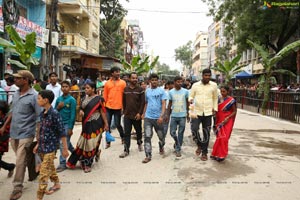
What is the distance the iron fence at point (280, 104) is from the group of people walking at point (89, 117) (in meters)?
7.03

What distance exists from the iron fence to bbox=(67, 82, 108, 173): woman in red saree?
9170 mm

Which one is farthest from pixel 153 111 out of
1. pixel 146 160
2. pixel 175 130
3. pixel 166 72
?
pixel 166 72

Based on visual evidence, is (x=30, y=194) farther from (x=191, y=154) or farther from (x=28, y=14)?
(x=28, y=14)

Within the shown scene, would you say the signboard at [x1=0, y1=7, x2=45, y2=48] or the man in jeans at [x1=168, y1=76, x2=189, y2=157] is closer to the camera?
the man in jeans at [x1=168, y1=76, x2=189, y2=157]

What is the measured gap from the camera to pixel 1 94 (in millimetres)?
7879

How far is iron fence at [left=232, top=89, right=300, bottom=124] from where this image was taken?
11984 mm

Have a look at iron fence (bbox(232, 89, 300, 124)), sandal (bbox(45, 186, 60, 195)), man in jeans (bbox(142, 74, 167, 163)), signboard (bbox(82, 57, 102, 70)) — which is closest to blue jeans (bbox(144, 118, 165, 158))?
man in jeans (bbox(142, 74, 167, 163))

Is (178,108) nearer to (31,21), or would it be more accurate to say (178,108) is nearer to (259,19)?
(31,21)

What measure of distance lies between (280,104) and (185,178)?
9715 millimetres

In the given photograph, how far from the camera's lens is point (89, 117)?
5207 mm

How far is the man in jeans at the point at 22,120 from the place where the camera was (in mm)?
4039

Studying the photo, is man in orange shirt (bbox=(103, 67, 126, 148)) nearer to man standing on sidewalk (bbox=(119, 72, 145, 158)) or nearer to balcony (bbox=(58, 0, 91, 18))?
man standing on sidewalk (bbox=(119, 72, 145, 158))

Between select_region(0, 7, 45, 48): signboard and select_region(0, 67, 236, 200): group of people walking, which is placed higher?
select_region(0, 7, 45, 48): signboard

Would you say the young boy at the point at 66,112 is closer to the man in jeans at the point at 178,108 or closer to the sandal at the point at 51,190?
the sandal at the point at 51,190
